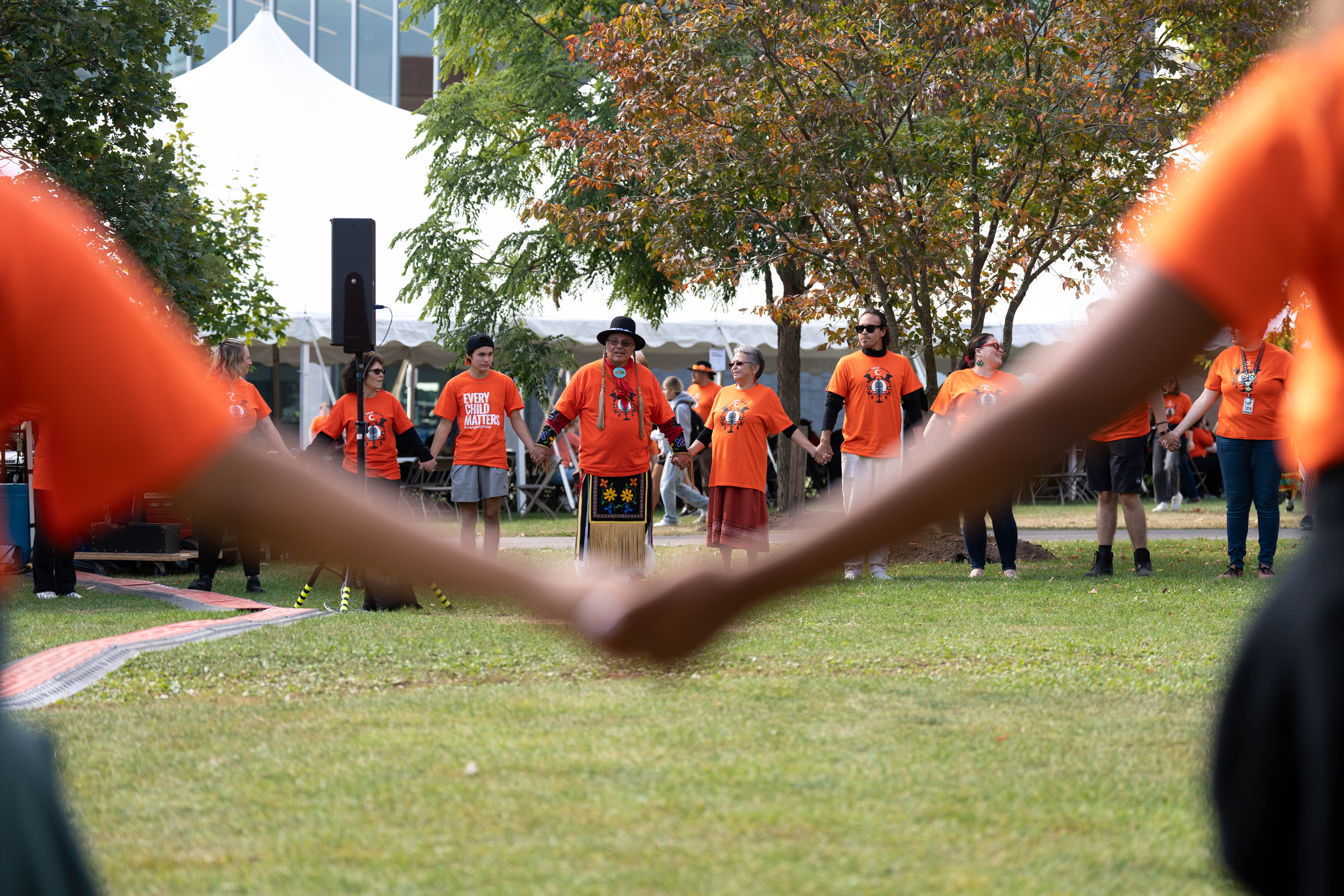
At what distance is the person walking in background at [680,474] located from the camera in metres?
17.4

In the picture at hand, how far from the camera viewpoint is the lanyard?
9.57 meters

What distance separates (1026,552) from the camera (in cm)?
1241

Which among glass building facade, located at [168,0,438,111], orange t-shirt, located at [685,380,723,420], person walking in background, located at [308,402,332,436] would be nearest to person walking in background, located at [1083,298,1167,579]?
orange t-shirt, located at [685,380,723,420]

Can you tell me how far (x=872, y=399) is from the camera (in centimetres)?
1052

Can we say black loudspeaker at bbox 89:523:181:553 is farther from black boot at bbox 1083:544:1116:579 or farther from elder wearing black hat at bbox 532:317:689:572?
black boot at bbox 1083:544:1116:579

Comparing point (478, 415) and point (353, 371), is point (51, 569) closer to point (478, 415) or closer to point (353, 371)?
point (353, 371)

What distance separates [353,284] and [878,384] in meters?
4.34

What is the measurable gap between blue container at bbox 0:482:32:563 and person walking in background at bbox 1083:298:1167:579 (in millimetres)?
8739

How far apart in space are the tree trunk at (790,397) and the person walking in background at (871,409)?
618 centimetres

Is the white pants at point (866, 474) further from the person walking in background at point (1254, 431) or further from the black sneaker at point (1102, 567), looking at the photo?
the person walking in background at point (1254, 431)

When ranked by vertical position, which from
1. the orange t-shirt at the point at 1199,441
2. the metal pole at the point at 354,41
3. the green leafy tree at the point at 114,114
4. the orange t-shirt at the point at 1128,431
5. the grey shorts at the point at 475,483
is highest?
the metal pole at the point at 354,41

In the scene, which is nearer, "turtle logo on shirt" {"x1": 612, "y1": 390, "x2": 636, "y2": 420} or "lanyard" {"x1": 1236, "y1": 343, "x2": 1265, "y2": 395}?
Result: "lanyard" {"x1": 1236, "y1": 343, "x2": 1265, "y2": 395}

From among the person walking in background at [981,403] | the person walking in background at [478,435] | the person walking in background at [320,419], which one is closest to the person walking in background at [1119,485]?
the person walking in background at [981,403]

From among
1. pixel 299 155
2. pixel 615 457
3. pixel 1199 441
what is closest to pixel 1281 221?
pixel 615 457
